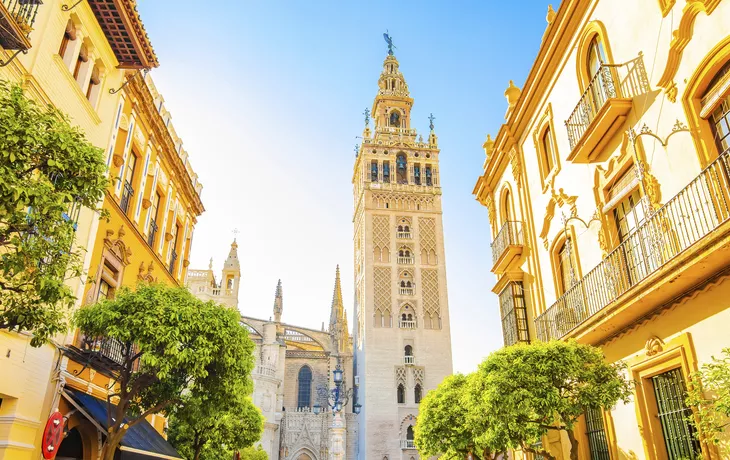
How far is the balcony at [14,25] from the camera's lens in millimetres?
7789

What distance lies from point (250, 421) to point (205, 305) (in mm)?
11071

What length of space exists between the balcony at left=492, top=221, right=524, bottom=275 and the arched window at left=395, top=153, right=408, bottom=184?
36.0 metres

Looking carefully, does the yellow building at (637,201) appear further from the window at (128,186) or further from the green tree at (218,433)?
the window at (128,186)

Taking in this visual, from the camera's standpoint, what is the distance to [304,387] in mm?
48875

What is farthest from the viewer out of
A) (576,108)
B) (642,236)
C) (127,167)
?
(127,167)

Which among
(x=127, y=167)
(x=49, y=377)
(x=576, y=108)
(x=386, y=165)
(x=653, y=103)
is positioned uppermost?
(x=386, y=165)

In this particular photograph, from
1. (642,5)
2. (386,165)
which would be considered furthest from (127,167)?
(386,165)

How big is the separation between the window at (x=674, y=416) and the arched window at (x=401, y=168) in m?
43.3

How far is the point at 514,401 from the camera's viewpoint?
28.1 ft

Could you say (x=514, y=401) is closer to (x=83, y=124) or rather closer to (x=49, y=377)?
(x=49, y=377)

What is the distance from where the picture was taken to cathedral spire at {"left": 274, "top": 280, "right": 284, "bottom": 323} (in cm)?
5147

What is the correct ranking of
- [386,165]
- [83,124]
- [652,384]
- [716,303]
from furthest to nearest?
1. [386,165]
2. [83,124]
3. [652,384]
4. [716,303]

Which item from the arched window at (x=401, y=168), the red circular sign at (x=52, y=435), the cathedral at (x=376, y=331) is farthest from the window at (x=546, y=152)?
the arched window at (x=401, y=168)

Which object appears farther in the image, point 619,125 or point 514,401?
point 619,125
